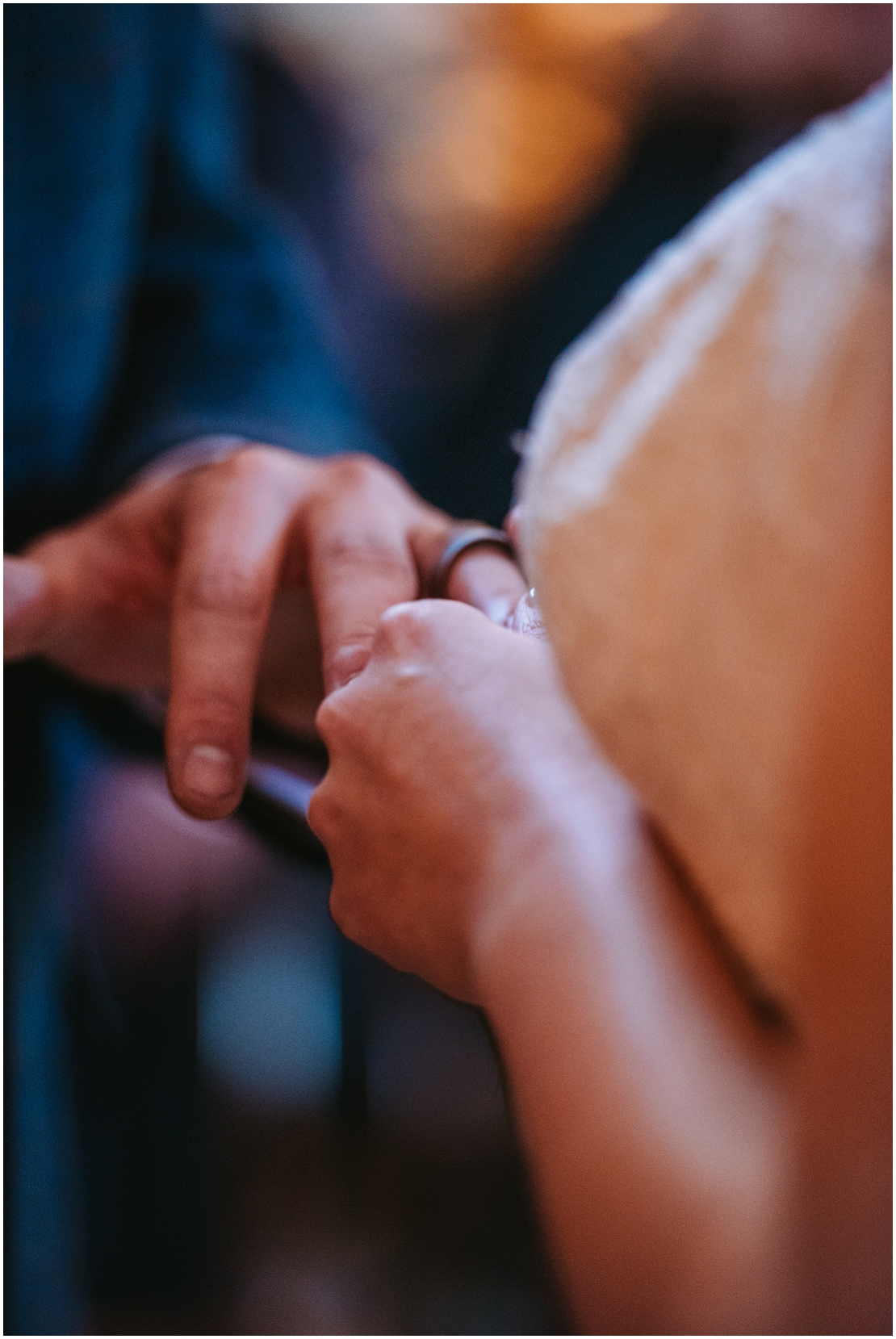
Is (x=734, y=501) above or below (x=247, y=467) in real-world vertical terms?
above

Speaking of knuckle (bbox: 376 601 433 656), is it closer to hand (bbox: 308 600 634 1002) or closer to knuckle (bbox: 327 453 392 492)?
hand (bbox: 308 600 634 1002)

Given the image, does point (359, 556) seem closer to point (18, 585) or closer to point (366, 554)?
point (366, 554)

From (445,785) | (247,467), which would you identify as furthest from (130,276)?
(445,785)

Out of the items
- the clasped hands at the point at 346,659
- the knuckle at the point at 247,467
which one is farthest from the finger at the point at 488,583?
the knuckle at the point at 247,467

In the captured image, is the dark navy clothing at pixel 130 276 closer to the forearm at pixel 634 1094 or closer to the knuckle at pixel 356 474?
the knuckle at pixel 356 474

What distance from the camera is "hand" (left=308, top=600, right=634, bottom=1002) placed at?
0.23 m

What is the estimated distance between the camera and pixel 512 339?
102 cm

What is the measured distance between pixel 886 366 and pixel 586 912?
122 millimetres

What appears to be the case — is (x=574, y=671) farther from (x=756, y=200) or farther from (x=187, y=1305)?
(x=187, y=1305)

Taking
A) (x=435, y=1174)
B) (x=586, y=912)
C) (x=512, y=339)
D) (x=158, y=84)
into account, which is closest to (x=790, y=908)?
(x=586, y=912)

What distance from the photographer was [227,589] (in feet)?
1.18

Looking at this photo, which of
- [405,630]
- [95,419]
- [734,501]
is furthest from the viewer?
[95,419]

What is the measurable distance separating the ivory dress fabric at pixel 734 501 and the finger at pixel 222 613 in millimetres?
170

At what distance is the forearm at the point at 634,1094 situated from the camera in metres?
0.16
